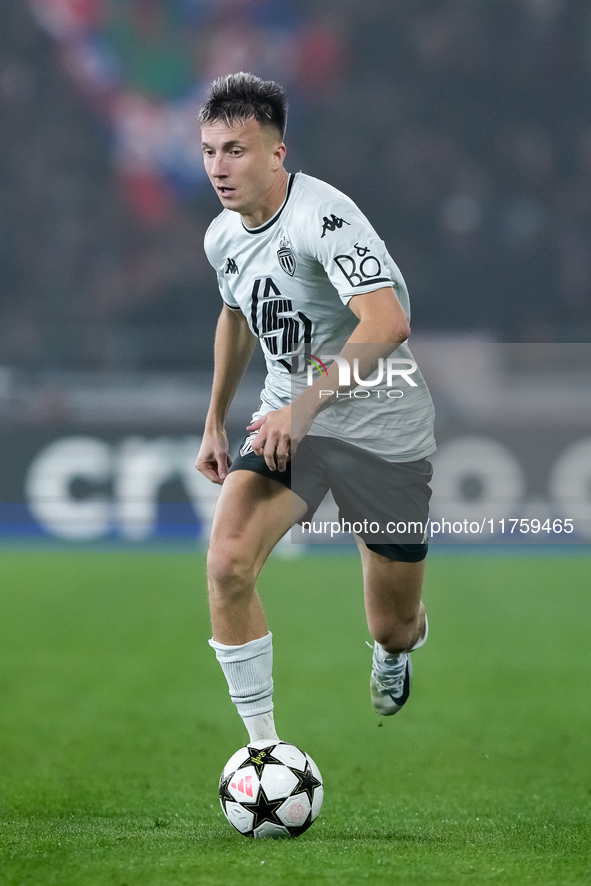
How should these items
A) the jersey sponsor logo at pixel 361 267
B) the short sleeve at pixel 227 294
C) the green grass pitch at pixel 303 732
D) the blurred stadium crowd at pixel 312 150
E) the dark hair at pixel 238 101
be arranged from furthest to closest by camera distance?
the blurred stadium crowd at pixel 312 150, the short sleeve at pixel 227 294, the dark hair at pixel 238 101, the jersey sponsor logo at pixel 361 267, the green grass pitch at pixel 303 732

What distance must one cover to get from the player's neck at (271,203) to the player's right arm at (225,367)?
41 centimetres

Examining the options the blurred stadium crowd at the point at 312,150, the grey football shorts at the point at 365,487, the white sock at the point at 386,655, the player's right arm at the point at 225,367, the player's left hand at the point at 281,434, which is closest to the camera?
the player's left hand at the point at 281,434

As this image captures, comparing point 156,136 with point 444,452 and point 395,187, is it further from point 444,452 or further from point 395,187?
point 444,452

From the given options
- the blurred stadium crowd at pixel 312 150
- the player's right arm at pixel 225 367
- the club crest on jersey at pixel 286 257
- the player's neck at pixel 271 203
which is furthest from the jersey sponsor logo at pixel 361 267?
the blurred stadium crowd at pixel 312 150

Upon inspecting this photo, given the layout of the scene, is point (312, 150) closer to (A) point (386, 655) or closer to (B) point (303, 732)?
(B) point (303, 732)

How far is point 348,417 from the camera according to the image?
3.72m

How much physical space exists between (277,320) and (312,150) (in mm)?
15024

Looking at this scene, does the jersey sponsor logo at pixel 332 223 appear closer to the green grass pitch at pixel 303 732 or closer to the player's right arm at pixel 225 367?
the player's right arm at pixel 225 367

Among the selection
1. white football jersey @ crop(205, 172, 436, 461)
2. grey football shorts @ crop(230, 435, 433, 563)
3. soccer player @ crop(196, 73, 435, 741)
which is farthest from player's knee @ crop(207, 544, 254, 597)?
white football jersey @ crop(205, 172, 436, 461)

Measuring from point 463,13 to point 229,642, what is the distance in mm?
17209

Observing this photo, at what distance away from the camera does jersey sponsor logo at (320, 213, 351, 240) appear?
3.32 m

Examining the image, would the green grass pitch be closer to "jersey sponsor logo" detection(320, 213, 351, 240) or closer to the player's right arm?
the player's right arm

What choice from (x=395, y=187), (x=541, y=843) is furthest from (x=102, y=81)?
(x=541, y=843)

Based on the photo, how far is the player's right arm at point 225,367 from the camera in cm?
382
